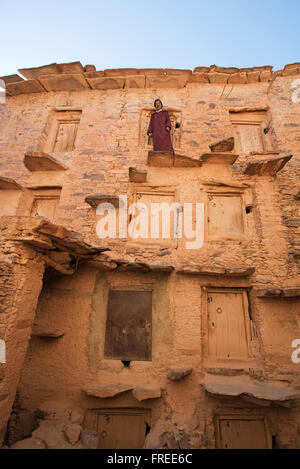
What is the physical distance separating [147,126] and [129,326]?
19.1ft

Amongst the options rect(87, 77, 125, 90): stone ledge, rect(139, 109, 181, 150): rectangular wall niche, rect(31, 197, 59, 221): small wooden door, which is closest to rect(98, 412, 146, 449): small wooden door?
rect(31, 197, 59, 221): small wooden door

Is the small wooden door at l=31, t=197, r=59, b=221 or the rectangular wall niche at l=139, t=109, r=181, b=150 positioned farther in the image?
the rectangular wall niche at l=139, t=109, r=181, b=150

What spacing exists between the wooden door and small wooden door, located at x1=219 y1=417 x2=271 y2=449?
3.70 m

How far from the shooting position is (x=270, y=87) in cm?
736

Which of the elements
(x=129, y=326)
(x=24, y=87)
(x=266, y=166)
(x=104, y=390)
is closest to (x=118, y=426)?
(x=104, y=390)

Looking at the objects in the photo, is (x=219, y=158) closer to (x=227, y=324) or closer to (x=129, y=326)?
(x=227, y=324)

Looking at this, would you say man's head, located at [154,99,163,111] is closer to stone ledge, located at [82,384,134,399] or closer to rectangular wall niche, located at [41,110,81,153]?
rectangular wall niche, located at [41,110,81,153]

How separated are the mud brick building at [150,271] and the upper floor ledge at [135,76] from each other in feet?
0.14

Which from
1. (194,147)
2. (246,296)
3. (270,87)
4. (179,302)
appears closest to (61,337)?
(179,302)

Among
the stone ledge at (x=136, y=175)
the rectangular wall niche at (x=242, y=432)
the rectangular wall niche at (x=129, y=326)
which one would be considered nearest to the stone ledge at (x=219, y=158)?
the stone ledge at (x=136, y=175)

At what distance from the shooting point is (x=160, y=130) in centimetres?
657

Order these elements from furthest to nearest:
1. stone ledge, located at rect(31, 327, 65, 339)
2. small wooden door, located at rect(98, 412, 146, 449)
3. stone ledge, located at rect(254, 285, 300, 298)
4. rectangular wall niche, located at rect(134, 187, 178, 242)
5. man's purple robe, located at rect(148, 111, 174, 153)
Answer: man's purple robe, located at rect(148, 111, 174, 153) < rectangular wall niche, located at rect(134, 187, 178, 242) < stone ledge, located at rect(254, 285, 300, 298) < stone ledge, located at rect(31, 327, 65, 339) < small wooden door, located at rect(98, 412, 146, 449)

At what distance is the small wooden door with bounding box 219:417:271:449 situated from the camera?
4109 millimetres

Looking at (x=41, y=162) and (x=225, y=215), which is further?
(x=41, y=162)
